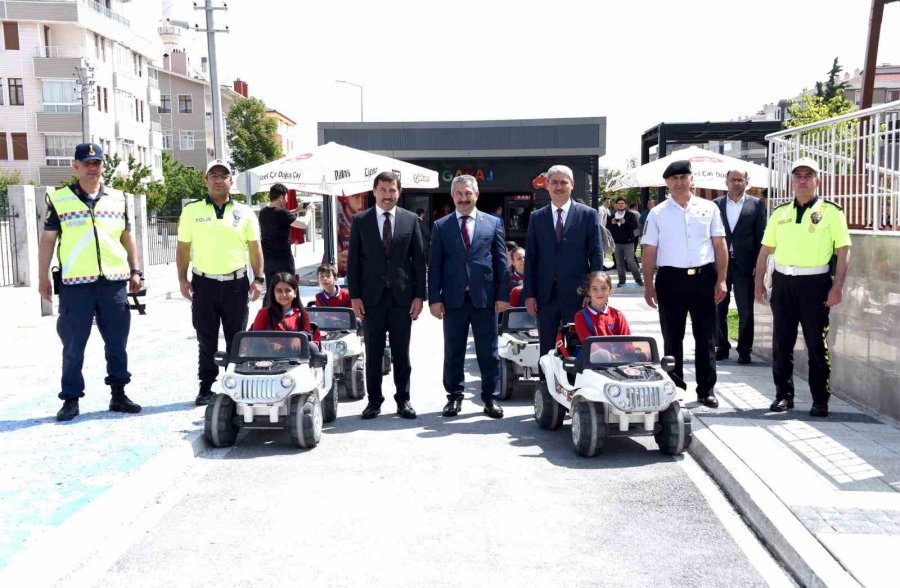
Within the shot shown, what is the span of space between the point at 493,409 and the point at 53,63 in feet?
179

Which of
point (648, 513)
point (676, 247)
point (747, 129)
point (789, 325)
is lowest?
point (648, 513)

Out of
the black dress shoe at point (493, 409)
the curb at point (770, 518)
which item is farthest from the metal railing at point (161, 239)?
the curb at point (770, 518)

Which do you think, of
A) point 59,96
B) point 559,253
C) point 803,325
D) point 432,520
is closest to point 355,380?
point 559,253

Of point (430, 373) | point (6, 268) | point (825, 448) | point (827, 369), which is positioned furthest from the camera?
point (6, 268)

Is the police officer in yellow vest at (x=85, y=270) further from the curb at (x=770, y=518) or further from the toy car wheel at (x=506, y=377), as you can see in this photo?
the curb at (x=770, y=518)

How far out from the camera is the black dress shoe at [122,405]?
7.36 metres

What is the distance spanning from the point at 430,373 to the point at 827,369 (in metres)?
4.18

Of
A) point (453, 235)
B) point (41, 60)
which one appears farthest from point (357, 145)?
point (41, 60)

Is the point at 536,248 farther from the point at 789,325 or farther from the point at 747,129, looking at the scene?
the point at 747,129

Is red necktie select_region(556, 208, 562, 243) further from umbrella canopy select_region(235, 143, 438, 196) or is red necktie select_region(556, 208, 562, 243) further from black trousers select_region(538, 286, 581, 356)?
umbrella canopy select_region(235, 143, 438, 196)

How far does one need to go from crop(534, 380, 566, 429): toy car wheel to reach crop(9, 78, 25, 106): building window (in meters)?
55.6

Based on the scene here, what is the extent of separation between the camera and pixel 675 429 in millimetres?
Answer: 6090

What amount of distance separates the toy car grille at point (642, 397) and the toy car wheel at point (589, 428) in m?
0.22

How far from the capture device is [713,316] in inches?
301
